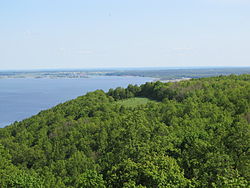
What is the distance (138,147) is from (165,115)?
2879 centimetres

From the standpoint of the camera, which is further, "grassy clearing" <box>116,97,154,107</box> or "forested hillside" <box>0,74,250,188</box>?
"grassy clearing" <box>116,97,154,107</box>

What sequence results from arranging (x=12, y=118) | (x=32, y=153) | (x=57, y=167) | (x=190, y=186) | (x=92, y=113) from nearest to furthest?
(x=190, y=186), (x=57, y=167), (x=32, y=153), (x=92, y=113), (x=12, y=118)

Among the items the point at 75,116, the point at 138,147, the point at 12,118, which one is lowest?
the point at 12,118

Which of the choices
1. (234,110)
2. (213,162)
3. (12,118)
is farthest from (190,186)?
(12,118)

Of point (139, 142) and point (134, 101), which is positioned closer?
point (139, 142)

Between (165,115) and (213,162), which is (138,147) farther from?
(165,115)

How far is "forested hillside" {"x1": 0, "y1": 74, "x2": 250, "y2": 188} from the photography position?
22.6m

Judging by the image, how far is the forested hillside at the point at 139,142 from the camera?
74.2 feet

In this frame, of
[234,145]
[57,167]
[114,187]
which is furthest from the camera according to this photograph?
[57,167]

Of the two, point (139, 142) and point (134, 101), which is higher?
point (139, 142)

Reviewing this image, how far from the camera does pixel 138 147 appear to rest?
2744 cm

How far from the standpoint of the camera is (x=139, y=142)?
30125 mm

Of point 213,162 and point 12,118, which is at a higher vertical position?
point 213,162

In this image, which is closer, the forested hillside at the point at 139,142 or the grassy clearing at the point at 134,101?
the forested hillside at the point at 139,142
